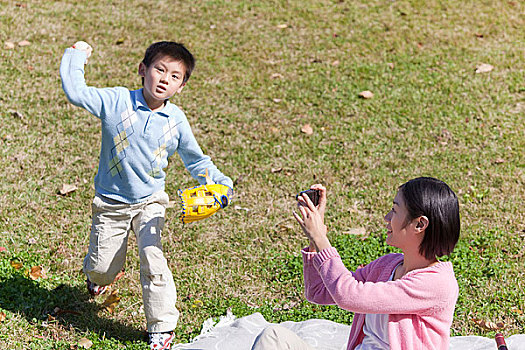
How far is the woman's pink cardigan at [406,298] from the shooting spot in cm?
256

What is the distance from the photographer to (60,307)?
4172 mm

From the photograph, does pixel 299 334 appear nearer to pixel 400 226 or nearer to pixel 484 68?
pixel 400 226

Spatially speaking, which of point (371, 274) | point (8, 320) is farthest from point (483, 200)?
point (8, 320)

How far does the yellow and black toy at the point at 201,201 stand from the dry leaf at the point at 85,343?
108 cm

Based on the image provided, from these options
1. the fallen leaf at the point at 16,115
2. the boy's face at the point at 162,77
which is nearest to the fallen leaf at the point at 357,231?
the boy's face at the point at 162,77

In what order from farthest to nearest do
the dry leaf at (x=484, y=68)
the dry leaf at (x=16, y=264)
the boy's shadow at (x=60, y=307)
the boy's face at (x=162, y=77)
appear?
the dry leaf at (x=484, y=68)
the dry leaf at (x=16, y=264)
the boy's shadow at (x=60, y=307)
the boy's face at (x=162, y=77)

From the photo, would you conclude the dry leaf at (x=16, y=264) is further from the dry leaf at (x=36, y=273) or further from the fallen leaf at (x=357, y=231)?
the fallen leaf at (x=357, y=231)

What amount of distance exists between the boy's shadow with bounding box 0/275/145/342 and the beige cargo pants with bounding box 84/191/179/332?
1.21ft

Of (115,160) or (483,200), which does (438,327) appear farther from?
(483,200)

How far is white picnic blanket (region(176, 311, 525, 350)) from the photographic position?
3.82m

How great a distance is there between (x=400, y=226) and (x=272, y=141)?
3.62 meters

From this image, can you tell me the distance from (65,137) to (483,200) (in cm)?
396

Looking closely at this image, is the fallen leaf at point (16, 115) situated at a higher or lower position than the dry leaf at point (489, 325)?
higher

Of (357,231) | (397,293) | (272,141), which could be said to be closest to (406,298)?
(397,293)
